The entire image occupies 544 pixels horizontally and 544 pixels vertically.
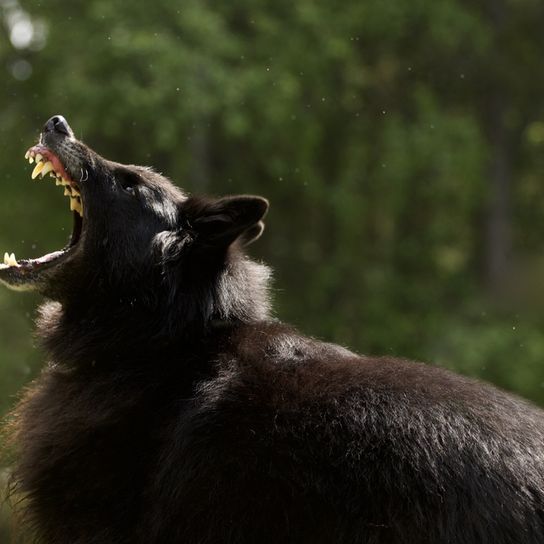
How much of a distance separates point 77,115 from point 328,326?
5814mm

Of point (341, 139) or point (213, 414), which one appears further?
point (341, 139)

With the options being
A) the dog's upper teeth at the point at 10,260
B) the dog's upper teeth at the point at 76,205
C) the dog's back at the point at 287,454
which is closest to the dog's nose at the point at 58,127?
the dog's upper teeth at the point at 76,205

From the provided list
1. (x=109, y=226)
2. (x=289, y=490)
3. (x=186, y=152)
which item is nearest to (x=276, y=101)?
(x=186, y=152)

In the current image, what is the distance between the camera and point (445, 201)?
20484 millimetres

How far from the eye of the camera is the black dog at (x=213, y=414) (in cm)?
408

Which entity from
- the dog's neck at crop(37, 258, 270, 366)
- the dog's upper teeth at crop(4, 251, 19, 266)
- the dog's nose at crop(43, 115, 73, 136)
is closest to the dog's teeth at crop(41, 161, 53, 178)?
the dog's nose at crop(43, 115, 73, 136)

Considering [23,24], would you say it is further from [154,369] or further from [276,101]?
[154,369]

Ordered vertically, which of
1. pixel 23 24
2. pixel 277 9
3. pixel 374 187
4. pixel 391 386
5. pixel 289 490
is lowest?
pixel 374 187

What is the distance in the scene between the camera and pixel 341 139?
2075 cm

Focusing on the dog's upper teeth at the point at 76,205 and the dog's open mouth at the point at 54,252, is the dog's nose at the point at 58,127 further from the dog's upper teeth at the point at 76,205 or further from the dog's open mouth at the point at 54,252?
the dog's upper teeth at the point at 76,205

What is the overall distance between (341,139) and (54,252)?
1584 cm

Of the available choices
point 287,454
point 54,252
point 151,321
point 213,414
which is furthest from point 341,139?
point 287,454

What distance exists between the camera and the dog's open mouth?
5230 millimetres

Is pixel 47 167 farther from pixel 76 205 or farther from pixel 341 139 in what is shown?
pixel 341 139
